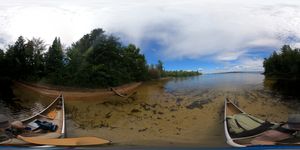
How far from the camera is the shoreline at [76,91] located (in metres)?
2.42

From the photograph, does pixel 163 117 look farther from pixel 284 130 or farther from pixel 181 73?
pixel 284 130

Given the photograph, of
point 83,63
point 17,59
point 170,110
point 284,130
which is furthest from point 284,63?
point 17,59

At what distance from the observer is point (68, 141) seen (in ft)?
7.76

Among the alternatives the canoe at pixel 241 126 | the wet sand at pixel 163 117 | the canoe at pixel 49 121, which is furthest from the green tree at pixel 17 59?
the canoe at pixel 241 126

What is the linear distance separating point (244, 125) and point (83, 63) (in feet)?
4.23

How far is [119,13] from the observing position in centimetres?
248

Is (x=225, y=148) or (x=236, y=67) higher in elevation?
(x=236, y=67)

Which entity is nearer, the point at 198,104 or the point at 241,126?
the point at 241,126

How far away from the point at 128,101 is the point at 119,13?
0.69 metres

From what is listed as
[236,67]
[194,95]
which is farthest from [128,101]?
[236,67]

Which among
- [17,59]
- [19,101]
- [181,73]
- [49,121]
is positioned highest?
[17,59]

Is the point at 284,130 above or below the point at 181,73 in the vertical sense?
below

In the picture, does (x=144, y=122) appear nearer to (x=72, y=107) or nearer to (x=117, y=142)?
(x=117, y=142)

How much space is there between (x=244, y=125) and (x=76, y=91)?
4.25 ft
